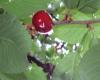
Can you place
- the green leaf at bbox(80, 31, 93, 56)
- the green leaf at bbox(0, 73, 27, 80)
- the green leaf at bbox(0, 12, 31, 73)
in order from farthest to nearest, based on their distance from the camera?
1. the green leaf at bbox(80, 31, 93, 56)
2. the green leaf at bbox(0, 73, 27, 80)
3. the green leaf at bbox(0, 12, 31, 73)

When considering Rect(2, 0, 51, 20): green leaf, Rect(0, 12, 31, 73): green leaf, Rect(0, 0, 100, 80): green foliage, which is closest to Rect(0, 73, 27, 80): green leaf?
Rect(0, 0, 100, 80): green foliage

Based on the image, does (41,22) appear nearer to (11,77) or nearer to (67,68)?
(11,77)

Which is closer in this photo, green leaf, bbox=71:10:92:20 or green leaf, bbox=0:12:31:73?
green leaf, bbox=0:12:31:73

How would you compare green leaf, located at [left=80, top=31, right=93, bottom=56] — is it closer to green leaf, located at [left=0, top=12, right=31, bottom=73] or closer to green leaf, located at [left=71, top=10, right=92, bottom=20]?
green leaf, located at [left=71, top=10, right=92, bottom=20]

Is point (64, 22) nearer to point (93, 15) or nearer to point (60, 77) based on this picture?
point (93, 15)

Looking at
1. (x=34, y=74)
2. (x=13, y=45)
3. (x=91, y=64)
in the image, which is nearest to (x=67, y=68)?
(x=34, y=74)

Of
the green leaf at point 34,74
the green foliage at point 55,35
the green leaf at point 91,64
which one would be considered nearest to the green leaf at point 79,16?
the green foliage at point 55,35
